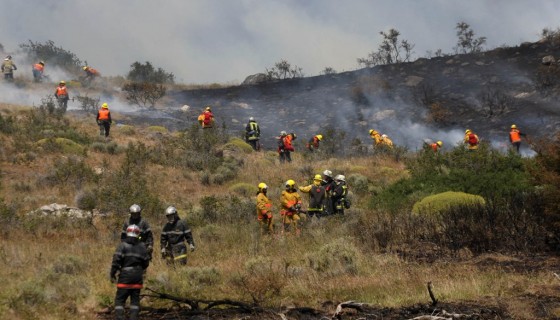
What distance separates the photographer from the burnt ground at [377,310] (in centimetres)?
746

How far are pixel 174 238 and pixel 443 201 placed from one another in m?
7.09

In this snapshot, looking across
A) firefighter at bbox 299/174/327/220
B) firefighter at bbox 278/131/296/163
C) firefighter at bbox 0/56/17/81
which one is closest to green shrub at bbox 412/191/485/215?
firefighter at bbox 299/174/327/220

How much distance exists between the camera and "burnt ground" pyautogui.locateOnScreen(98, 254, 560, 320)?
7461 mm

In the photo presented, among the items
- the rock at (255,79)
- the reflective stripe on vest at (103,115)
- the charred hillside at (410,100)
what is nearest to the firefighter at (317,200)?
the reflective stripe on vest at (103,115)

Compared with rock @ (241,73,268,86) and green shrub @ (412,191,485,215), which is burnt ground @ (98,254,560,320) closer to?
green shrub @ (412,191,485,215)

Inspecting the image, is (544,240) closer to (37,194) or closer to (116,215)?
(116,215)

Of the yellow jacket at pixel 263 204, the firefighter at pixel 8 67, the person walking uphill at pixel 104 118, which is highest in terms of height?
the firefighter at pixel 8 67

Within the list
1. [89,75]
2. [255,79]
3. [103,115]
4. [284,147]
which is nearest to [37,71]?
[89,75]

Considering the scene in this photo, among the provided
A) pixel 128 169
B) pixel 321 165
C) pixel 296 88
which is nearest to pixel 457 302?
pixel 128 169

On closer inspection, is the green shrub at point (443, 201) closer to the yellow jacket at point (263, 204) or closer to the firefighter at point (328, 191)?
the firefighter at point (328, 191)

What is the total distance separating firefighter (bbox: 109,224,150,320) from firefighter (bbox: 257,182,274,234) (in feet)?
21.1

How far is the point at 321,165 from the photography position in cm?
2311

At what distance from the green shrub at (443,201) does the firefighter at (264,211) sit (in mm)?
3616

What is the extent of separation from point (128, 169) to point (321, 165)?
7.69 metres
